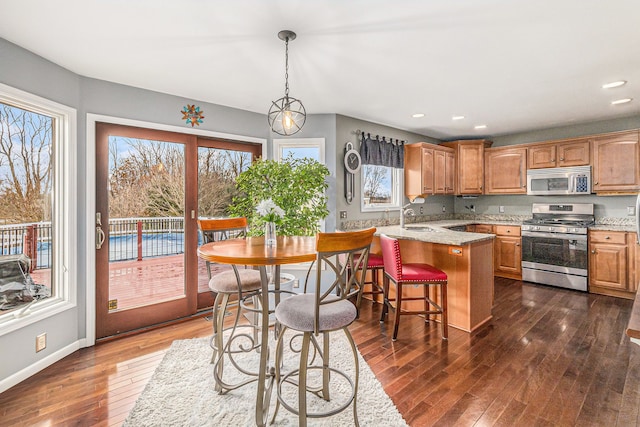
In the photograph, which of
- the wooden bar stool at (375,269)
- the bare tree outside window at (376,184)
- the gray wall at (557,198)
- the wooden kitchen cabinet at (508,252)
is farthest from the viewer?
the wooden kitchen cabinet at (508,252)

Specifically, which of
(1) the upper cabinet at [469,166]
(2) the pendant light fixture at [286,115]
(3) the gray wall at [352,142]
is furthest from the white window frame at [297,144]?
(1) the upper cabinet at [469,166]

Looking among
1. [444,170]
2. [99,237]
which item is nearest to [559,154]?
[444,170]

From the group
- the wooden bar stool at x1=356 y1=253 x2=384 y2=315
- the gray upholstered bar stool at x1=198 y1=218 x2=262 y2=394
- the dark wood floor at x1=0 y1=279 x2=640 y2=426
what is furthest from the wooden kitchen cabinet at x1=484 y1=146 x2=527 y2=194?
the gray upholstered bar stool at x1=198 y1=218 x2=262 y2=394

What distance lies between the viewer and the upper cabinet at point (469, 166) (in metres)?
5.52

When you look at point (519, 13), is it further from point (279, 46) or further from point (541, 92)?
point (541, 92)

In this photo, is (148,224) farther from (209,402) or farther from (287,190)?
(209,402)

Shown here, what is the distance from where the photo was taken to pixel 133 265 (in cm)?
321

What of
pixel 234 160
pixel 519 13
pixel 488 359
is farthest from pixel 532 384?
pixel 234 160

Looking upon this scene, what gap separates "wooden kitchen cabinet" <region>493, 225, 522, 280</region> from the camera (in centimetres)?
493

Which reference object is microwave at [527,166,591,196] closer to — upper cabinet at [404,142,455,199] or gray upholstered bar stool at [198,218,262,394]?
upper cabinet at [404,142,455,199]

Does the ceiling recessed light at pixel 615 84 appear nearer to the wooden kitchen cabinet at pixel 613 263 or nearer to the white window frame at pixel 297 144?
the wooden kitchen cabinet at pixel 613 263

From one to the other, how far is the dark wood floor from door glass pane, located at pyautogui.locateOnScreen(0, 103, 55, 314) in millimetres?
680

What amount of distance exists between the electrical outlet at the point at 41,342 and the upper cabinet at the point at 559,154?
253 inches

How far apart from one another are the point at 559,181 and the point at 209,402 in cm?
543
